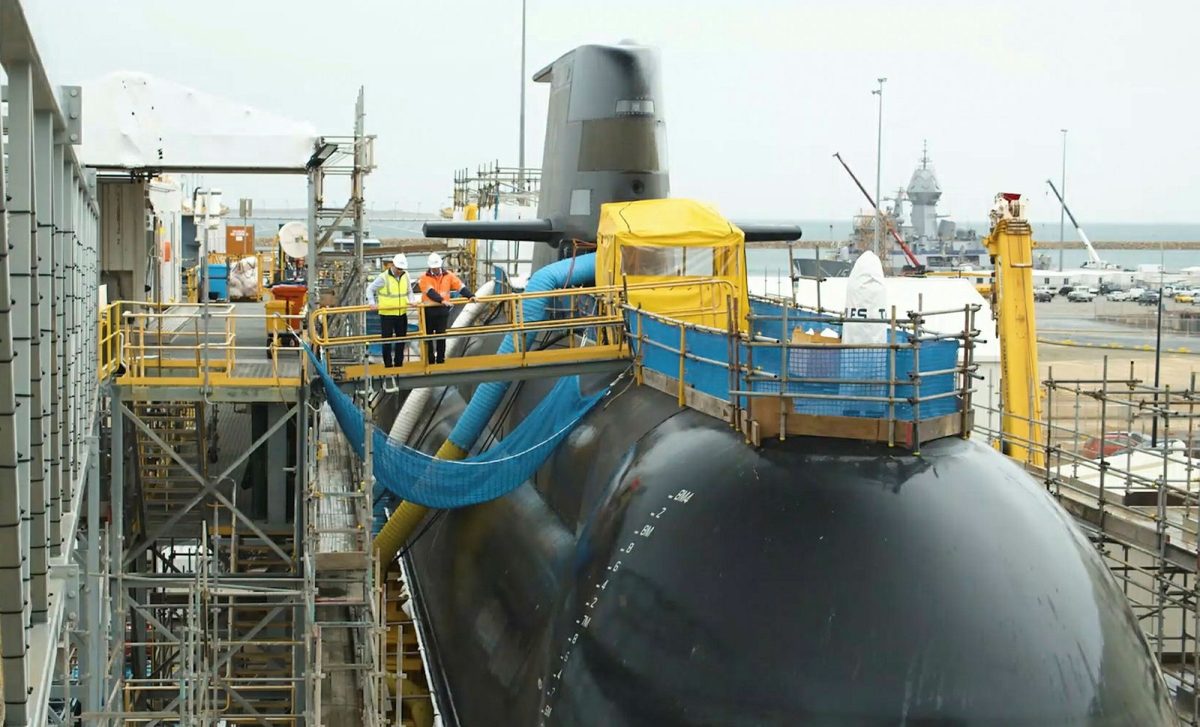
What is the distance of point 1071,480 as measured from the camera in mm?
20766

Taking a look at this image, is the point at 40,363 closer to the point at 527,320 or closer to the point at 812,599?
the point at 812,599

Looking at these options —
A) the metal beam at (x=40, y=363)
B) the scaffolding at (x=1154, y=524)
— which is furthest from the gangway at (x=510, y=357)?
the metal beam at (x=40, y=363)

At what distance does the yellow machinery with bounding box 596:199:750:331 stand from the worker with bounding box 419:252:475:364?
2232 millimetres

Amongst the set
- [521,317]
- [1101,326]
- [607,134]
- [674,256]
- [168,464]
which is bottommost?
[1101,326]

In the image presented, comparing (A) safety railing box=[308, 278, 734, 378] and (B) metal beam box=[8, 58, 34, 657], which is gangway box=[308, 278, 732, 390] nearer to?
(A) safety railing box=[308, 278, 734, 378]

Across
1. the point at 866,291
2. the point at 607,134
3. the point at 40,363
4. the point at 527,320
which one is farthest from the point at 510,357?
the point at 40,363

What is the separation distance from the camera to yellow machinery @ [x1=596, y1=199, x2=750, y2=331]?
18438 millimetres

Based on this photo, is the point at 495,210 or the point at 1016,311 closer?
the point at 1016,311

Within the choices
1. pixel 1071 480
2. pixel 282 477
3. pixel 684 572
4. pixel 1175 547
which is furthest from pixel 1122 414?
pixel 684 572

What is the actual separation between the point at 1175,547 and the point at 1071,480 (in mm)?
3659

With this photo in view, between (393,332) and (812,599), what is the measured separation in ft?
23.6

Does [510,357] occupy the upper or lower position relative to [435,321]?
lower

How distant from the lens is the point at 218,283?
153 ft

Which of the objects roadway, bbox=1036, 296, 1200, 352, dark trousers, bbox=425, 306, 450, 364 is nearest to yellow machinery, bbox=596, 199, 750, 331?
dark trousers, bbox=425, 306, 450, 364
